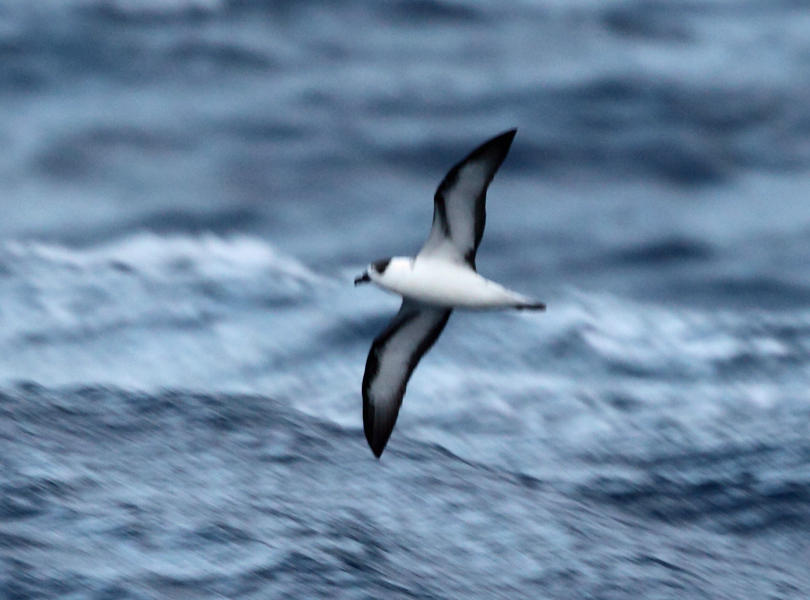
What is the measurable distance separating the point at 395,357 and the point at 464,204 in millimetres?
2247

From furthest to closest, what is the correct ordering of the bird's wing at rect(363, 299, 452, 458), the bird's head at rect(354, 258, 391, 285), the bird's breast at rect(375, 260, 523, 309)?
the bird's wing at rect(363, 299, 452, 458), the bird's head at rect(354, 258, 391, 285), the bird's breast at rect(375, 260, 523, 309)

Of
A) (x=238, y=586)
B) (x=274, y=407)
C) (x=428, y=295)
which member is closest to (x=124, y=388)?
(x=274, y=407)

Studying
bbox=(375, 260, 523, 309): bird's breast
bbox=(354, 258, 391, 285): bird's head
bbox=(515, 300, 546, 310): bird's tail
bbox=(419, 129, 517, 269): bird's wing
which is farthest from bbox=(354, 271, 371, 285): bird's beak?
bbox=(515, 300, 546, 310): bird's tail

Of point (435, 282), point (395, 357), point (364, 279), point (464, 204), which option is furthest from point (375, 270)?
point (395, 357)

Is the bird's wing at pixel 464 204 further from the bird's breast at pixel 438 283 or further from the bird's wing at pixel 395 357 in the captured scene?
the bird's wing at pixel 395 357

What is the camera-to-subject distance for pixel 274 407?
23.8 meters

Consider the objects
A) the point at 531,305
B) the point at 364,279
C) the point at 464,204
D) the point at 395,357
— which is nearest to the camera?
the point at 531,305

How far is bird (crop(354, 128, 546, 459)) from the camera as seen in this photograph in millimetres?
13133

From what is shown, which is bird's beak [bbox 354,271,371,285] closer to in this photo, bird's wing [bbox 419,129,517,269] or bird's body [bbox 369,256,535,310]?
bird's body [bbox 369,256,535,310]

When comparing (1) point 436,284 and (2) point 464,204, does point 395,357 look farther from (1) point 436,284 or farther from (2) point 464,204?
(2) point 464,204

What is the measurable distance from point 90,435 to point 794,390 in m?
12.3

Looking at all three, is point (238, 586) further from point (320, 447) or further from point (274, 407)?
point (274, 407)

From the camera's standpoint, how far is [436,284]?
45.2ft

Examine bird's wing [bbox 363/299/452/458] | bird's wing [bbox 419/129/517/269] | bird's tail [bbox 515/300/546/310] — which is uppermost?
bird's wing [bbox 419/129/517/269]
